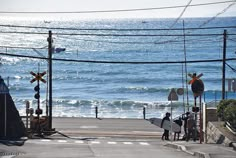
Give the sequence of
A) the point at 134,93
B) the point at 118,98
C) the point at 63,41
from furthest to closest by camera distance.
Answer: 1. the point at 63,41
2. the point at 134,93
3. the point at 118,98

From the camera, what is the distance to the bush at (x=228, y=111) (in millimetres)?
23997

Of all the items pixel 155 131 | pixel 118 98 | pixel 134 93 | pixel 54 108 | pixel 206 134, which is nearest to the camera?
pixel 206 134

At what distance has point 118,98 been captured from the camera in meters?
77.5

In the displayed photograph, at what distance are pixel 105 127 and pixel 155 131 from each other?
12.6 ft

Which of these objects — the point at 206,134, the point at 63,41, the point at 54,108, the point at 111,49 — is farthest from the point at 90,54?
the point at 206,134

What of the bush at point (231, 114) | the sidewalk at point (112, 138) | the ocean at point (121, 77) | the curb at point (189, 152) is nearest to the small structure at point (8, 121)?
the sidewalk at point (112, 138)

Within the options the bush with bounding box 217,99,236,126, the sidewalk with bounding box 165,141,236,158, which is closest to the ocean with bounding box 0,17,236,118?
the bush with bounding box 217,99,236,126

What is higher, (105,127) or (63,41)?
(63,41)

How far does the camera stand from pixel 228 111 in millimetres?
24438

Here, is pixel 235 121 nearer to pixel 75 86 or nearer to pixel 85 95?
pixel 85 95

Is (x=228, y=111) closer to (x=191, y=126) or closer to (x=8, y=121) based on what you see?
(x=191, y=126)

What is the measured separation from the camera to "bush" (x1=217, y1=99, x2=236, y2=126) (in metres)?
24.0

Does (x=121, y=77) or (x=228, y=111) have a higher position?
(x=121, y=77)

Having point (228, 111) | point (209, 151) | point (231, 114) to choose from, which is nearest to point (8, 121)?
point (228, 111)
